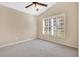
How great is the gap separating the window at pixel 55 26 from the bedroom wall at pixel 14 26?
48.1 inches

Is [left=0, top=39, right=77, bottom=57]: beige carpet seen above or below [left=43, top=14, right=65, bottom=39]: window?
below

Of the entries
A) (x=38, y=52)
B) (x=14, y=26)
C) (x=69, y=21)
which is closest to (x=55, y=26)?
(x=69, y=21)

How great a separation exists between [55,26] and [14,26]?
2818 millimetres

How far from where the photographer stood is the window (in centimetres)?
428

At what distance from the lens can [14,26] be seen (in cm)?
422

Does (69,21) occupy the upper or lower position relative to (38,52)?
upper

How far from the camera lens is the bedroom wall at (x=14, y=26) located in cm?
363

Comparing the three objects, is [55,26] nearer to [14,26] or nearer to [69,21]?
[69,21]

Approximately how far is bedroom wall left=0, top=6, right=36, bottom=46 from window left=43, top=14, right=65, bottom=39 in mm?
1221

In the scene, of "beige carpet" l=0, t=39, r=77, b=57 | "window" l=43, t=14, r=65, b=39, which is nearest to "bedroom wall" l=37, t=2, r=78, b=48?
"window" l=43, t=14, r=65, b=39

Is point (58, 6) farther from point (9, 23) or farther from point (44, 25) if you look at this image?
point (9, 23)

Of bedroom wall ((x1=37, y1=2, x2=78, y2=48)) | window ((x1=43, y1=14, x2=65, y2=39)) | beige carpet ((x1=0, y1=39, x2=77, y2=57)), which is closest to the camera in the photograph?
beige carpet ((x1=0, y1=39, x2=77, y2=57))

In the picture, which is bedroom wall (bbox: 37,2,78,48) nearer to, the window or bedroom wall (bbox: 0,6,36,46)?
the window

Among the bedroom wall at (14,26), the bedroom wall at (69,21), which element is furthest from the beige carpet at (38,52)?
the bedroom wall at (14,26)
